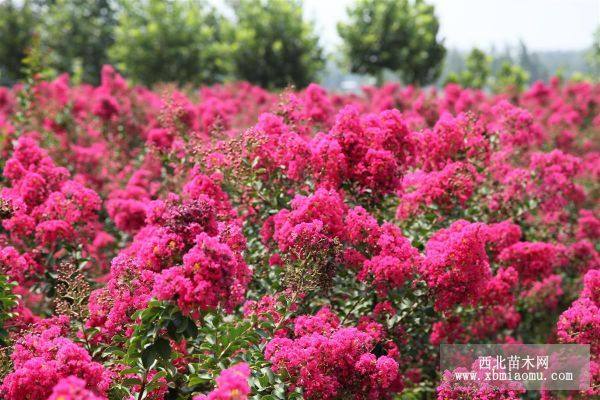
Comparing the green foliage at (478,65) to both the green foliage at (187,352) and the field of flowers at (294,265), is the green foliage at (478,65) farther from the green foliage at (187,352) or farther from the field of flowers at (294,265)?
the green foliage at (187,352)

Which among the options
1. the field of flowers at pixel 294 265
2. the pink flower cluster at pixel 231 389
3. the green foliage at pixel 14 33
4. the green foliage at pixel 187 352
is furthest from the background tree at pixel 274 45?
the pink flower cluster at pixel 231 389

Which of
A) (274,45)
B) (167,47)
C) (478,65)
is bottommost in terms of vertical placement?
(274,45)

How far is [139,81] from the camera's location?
71.7 feet

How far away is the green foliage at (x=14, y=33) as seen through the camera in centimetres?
2159

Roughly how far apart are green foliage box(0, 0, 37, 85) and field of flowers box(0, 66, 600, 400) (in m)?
17.5

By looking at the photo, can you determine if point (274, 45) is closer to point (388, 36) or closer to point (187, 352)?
point (388, 36)

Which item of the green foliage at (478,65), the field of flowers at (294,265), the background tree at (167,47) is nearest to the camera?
the field of flowers at (294,265)

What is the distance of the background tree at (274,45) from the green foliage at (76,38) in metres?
8.92

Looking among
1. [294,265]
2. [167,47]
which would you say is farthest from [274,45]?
[294,265]

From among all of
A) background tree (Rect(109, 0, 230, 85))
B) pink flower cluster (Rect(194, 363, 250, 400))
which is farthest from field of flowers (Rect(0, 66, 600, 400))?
background tree (Rect(109, 0, 230, 85))

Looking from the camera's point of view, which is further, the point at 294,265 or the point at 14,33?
the point at 14,33

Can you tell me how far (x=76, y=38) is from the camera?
27.4 metres

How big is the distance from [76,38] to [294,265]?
2713 cm

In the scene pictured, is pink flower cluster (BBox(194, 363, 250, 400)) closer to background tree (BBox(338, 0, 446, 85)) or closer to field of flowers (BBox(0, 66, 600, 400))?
field of flowers (BBox(0, 66, 600, 400))
